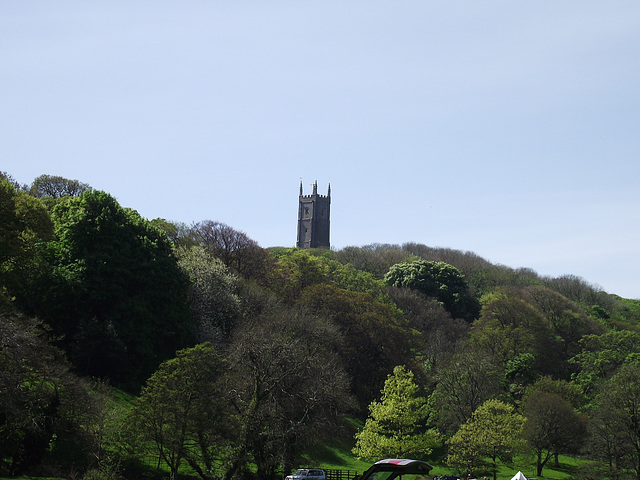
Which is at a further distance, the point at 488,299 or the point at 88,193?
the point at 488,299

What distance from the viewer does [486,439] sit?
45562mm

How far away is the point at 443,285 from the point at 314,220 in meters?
89.1

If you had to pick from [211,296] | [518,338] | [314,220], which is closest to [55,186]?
[211,296]

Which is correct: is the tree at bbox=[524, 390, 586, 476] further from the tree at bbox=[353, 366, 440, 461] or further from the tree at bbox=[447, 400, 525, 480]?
the tree at bbox=[353, 366, 440, 461]

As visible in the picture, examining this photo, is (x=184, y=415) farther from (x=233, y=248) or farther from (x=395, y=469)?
(x=233, y=248)

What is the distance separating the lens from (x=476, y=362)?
177 feet

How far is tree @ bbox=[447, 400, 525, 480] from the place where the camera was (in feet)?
150

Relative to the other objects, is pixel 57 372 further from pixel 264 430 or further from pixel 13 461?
pixel 264 430

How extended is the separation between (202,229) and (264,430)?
4174 centimetres

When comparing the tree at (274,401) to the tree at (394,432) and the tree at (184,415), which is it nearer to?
the tree at (184,415)

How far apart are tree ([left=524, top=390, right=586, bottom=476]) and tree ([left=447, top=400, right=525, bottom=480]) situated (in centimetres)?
413

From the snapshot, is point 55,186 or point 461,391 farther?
point 55,186

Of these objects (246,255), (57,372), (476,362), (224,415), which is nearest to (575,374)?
(476,362)

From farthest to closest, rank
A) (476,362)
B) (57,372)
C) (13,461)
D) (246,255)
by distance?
(246,255) < (476,362) < (57,372) < (13,461)
